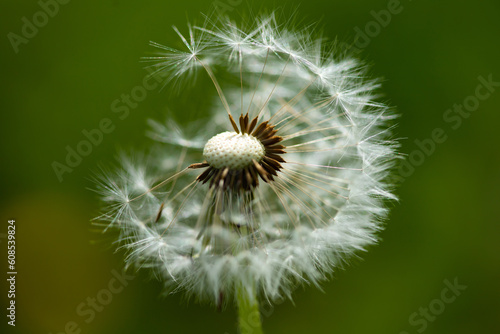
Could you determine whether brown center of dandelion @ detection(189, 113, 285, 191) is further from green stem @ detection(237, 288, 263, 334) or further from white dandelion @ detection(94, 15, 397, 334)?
green stem @ detection(237, 288, 263, 334)

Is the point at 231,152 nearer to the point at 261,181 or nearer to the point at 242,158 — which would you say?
the point at 242,158

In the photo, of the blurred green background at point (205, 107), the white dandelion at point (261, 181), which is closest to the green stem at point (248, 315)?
the white dandelion at point (261, 181)

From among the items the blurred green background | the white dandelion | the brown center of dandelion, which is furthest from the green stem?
the blurred green background

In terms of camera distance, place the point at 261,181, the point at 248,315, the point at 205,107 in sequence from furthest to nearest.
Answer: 1. the point at 205,107
2. the point at 261,181
3. the point at 248,315

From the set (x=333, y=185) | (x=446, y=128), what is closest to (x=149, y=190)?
(x=333, y=185)

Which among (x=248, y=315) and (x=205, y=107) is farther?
(x=205, y=107)

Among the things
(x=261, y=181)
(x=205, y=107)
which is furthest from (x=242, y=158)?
(x=205, y=107)
